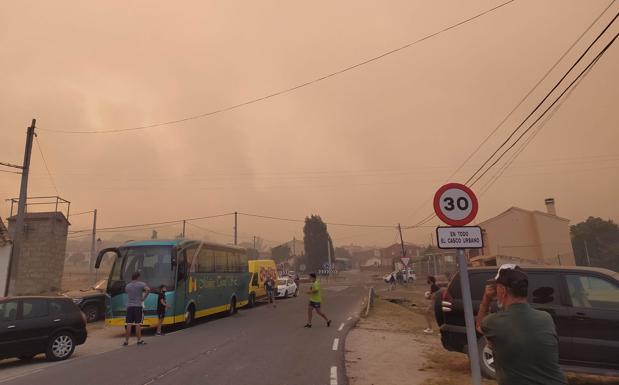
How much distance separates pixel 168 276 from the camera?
14.7 metres

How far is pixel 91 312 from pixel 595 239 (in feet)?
231

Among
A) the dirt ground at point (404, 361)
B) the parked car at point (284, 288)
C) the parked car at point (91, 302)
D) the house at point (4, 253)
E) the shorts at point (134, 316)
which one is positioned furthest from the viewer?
the parked car at point (284, 288)

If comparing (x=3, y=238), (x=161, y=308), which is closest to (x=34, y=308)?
(x=161, y=308)

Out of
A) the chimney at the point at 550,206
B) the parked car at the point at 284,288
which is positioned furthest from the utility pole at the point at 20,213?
the chimney at the point at 550,206

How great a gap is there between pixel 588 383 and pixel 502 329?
18.6 feet

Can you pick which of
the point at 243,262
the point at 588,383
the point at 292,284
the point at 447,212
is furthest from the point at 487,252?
the point at 447,212

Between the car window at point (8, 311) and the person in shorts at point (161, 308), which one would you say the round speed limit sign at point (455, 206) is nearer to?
the car window at point (8, 311)

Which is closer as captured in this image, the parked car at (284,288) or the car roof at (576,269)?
the car roof at (576,269)

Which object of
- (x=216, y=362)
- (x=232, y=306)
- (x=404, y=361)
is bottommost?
(x=404, y=361)

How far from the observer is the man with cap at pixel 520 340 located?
306 centimetres

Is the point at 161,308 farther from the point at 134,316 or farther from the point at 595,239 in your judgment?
the point at 595,239

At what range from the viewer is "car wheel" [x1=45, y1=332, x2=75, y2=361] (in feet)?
32.8

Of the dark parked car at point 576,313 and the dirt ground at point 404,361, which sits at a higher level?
the dark parked car at point 576,313

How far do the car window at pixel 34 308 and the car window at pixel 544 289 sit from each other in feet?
35.6
